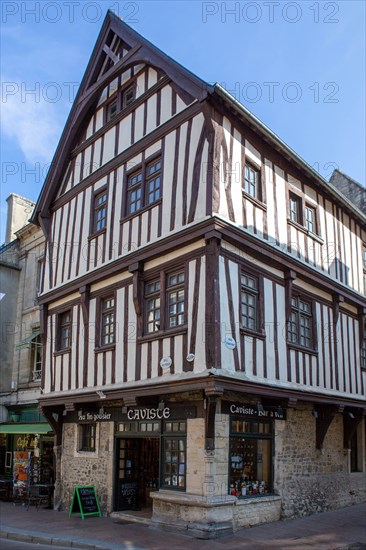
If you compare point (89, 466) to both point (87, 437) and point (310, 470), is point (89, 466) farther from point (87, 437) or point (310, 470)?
point (310, 470)

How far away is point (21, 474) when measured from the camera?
623 inches

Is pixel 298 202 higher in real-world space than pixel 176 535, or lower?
higher

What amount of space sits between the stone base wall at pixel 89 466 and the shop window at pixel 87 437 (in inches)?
5.7

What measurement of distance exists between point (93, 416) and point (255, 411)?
4.15 m

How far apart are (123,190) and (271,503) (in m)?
7.52

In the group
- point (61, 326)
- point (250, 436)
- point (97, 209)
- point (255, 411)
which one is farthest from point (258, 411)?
point (97, 209)

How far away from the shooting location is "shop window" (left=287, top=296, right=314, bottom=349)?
1225 centimetres

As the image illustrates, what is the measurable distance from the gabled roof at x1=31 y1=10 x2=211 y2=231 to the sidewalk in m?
8.19

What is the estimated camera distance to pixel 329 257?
14.1m

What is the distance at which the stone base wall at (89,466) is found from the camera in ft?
40.7

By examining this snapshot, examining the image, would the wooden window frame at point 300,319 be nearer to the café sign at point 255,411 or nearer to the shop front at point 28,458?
the café sign at point 255,411

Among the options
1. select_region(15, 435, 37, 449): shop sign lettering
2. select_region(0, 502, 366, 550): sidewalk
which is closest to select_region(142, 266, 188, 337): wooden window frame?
select_region(0, 502, 366, 550): sidewalk

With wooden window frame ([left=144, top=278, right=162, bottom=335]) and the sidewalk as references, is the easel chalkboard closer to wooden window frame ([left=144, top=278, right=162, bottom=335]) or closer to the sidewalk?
the sidewalk

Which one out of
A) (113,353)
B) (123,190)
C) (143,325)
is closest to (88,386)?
(113,353)
